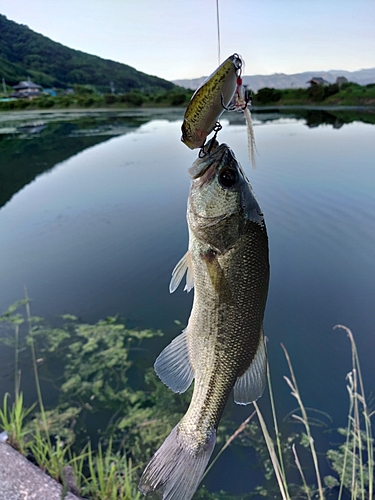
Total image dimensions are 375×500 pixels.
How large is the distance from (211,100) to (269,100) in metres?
46.5

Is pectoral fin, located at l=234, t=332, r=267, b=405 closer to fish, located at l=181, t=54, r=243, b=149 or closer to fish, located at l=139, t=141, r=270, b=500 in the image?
fish, located at l=139, t=141, r=270, b=500

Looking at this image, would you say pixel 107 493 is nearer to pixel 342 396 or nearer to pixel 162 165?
pixel 342 396

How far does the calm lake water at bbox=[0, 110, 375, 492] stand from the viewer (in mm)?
4930

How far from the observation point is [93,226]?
866 cm

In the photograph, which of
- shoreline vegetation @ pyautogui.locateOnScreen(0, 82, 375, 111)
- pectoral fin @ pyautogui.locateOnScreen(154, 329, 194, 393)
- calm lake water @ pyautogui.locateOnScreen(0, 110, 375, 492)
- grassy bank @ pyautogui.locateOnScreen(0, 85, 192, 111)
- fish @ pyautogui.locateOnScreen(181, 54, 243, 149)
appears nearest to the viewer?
fish @ pyautogui.locateOnScreen(181, 54, 243, 149)

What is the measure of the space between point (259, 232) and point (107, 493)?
98.9 inches

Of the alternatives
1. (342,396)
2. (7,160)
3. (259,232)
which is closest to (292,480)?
(342,396)

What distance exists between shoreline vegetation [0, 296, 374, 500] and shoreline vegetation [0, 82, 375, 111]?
3514 centimetres

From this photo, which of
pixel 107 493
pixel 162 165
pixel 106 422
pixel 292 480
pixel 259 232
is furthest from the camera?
pixel 162 165

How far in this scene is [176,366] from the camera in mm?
1264

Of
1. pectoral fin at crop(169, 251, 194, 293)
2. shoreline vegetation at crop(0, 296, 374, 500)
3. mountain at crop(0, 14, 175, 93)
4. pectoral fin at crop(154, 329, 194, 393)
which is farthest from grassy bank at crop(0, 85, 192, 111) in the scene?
pectoral fin at crop(154, 329, 194, 393)

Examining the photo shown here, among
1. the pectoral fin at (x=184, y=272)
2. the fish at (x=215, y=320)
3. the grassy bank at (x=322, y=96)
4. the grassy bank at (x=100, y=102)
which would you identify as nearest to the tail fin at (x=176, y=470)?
the fish at (x=215, y=320)

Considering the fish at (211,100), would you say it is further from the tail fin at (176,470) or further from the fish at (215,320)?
the tail fin at (176,470)

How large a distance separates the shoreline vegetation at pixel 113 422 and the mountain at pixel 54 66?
9718 cm
